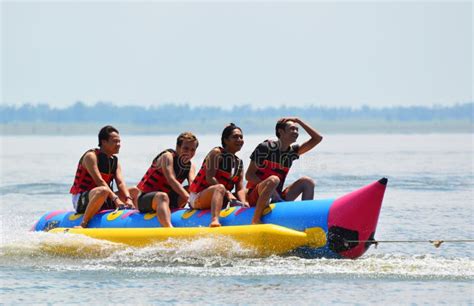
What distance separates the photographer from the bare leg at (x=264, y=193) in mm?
8172

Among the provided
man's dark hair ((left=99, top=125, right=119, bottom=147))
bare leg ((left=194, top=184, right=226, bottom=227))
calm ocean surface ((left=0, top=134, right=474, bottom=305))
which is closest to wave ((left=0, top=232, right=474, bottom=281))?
calm ocean surface ((left=0, top=134, right=474, bottom=305))

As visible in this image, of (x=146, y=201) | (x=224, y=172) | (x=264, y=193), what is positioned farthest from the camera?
(x=146, y=201)

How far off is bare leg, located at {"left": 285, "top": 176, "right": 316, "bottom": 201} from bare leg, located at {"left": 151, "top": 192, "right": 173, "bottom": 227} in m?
1.01

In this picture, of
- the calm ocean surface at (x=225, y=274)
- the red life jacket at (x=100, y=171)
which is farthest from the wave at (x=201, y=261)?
the red life jacket at (x=100, y=171)

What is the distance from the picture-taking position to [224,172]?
8.56m

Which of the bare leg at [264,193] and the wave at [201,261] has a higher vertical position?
the bare leg at [264,193]

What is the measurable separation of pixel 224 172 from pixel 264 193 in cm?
52

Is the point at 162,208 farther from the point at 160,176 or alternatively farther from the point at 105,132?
the point at 105,132

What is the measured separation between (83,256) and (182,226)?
0.86 metres

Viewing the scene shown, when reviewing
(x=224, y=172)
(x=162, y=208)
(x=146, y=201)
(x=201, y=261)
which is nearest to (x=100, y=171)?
(x=146, y=201)

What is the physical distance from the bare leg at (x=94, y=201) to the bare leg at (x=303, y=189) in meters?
1.60

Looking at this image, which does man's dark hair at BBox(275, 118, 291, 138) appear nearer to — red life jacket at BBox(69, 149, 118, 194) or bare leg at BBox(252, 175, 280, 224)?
bare leg at BBox(252, 175, 280, 224)

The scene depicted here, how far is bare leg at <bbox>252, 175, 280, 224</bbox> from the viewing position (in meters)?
8.17

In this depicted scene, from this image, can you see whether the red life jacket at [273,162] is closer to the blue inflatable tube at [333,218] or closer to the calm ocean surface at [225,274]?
the blue inflatable tube at [333,218]
